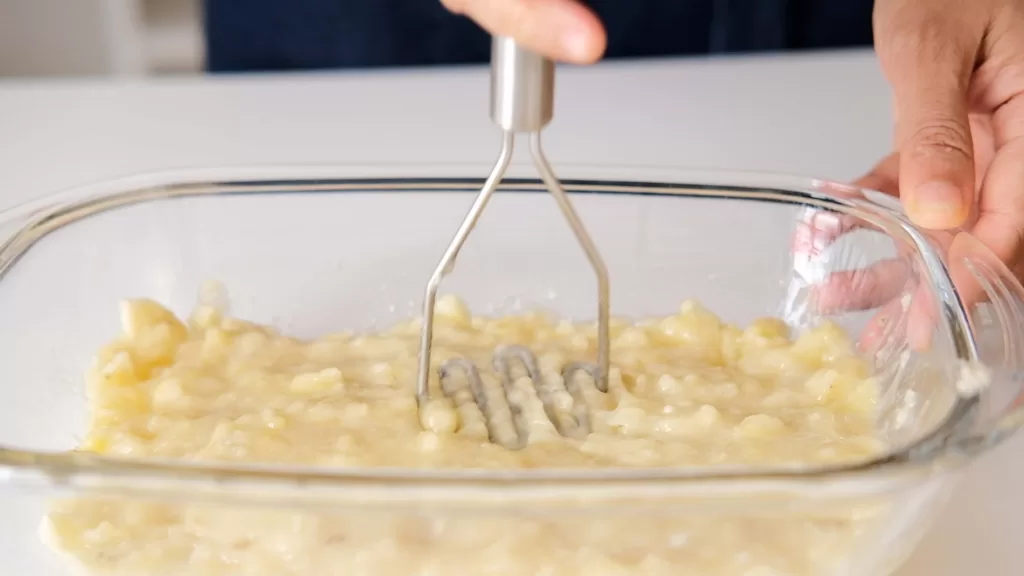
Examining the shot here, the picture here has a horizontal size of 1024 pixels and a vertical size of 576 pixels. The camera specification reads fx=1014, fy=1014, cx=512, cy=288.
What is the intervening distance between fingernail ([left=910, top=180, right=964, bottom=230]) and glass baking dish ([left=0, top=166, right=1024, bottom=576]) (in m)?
0.04

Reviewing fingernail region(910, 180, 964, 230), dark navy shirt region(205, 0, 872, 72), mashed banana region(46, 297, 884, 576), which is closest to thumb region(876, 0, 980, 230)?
fingernail region(910, 180, 964, 230)

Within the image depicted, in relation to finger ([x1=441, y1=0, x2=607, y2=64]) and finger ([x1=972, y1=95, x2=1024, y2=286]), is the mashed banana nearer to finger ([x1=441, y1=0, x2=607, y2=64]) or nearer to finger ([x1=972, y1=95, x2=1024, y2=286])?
finger ([x1=972, y1=95, x2=1024, y2=286])

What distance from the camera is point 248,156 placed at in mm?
1146

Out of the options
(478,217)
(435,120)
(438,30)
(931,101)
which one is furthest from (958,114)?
(438,30)

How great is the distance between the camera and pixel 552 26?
1.79 feet

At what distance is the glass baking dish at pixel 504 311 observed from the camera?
1.62ft

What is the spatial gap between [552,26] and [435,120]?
699 mm

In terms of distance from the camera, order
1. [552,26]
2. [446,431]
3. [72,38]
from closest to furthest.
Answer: [552,26], [446,431], [72,38]

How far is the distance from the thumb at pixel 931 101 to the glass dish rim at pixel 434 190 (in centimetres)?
6

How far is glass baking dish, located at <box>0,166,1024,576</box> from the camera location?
495mm

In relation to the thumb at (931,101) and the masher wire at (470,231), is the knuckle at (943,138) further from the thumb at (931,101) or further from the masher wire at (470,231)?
the masher wire at (470,231)

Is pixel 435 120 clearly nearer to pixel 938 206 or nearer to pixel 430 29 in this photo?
pixel 430 29

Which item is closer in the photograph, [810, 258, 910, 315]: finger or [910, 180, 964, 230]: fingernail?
[910, 180, 964, 230]: fingernail

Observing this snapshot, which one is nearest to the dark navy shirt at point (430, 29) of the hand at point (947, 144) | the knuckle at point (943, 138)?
the hand at point (947, 144)
